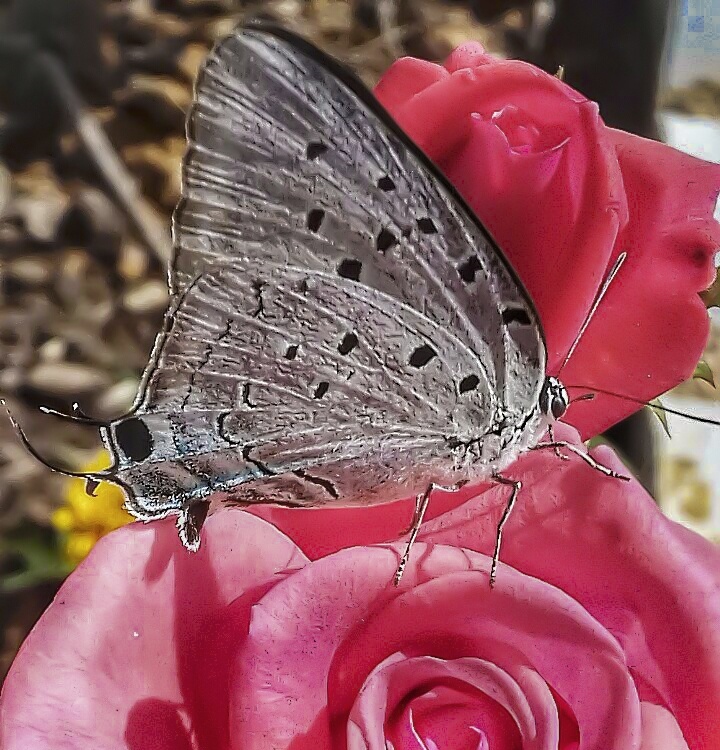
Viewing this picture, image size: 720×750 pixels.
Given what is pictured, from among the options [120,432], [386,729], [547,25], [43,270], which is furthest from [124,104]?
[386,729]

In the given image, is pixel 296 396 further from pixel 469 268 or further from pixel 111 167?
pixel 111 167

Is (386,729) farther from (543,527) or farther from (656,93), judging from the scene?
(656,93)

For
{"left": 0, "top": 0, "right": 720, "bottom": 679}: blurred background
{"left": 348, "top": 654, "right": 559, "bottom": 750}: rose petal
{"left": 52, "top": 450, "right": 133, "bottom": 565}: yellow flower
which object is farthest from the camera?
{"left": 0, "top": 0, "right": 720, "bottom": 679}: blurred background

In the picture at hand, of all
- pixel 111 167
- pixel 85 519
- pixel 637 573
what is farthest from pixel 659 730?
pixel 111 167

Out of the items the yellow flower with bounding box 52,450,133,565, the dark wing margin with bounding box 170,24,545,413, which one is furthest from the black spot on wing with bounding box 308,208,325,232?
the yellow flower with bounding box 52,450,133,565

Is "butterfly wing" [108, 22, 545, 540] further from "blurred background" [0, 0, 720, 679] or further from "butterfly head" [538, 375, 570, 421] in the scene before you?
"blurred background" [0, 0, 720, 679]
